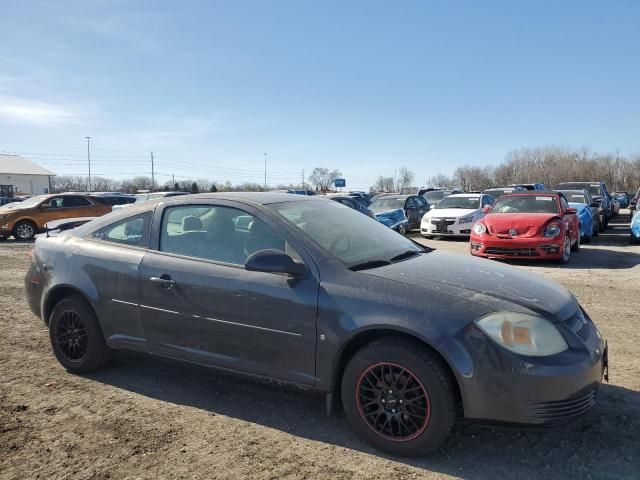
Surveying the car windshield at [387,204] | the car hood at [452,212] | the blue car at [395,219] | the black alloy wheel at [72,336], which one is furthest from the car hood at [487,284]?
the car windshield at [387,204]

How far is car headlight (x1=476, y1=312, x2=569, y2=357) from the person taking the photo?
265cm

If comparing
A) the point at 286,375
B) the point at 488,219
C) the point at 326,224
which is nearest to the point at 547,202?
the point at 488,219

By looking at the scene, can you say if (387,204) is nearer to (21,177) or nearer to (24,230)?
(24,230)

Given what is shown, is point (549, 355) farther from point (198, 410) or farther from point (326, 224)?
point (198, 410)

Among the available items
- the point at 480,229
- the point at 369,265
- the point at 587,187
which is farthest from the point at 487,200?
the point at 369,265

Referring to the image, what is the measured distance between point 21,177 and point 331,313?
245 ft

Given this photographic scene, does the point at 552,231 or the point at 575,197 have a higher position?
the point at 575,197

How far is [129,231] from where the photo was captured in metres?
4.04

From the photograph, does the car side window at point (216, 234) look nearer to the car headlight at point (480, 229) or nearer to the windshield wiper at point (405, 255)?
the windshield wiper at point (405, 255)

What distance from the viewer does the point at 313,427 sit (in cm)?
327

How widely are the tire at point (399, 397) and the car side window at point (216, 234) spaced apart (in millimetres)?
856

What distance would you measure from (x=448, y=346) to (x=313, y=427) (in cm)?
117

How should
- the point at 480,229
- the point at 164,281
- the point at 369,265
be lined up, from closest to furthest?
the point at 369,265 < the point at 164,281 < the point at 480,229

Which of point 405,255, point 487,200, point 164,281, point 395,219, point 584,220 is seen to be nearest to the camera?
point 164,281
